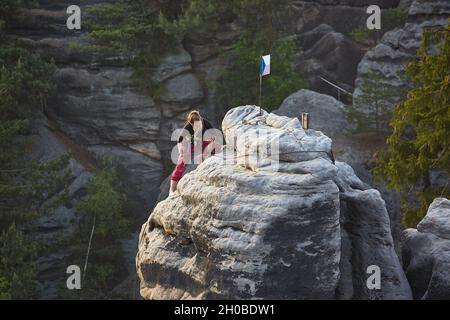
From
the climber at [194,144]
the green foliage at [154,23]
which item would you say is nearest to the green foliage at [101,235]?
the green foliage at [154,23]

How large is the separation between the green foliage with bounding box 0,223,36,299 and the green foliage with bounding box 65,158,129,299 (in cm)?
255

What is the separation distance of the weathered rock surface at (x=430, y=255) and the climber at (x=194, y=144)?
151 inches

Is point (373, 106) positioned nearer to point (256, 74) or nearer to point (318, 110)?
point (318, 110)

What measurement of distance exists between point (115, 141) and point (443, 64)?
1499 cm

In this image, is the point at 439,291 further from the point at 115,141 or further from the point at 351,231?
the point at 115,141

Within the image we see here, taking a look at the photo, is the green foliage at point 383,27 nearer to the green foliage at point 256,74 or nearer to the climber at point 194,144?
the green foliage at point 256,74

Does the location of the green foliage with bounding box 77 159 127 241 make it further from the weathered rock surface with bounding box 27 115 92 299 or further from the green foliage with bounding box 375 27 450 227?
the green foliage with bounding box 375 27 450 227

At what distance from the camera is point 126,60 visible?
29.9 metres

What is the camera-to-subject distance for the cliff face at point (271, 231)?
34.1ft

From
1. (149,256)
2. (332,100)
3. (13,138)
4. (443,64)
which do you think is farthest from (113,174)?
(149,256)

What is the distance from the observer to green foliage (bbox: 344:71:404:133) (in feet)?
86.4

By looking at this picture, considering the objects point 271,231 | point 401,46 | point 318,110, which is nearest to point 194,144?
point 271,231

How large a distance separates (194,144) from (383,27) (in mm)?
21817

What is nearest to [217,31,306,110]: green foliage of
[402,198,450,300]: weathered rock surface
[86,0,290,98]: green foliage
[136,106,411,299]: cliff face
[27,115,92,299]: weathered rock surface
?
[86,0,290,98]: green foliage
